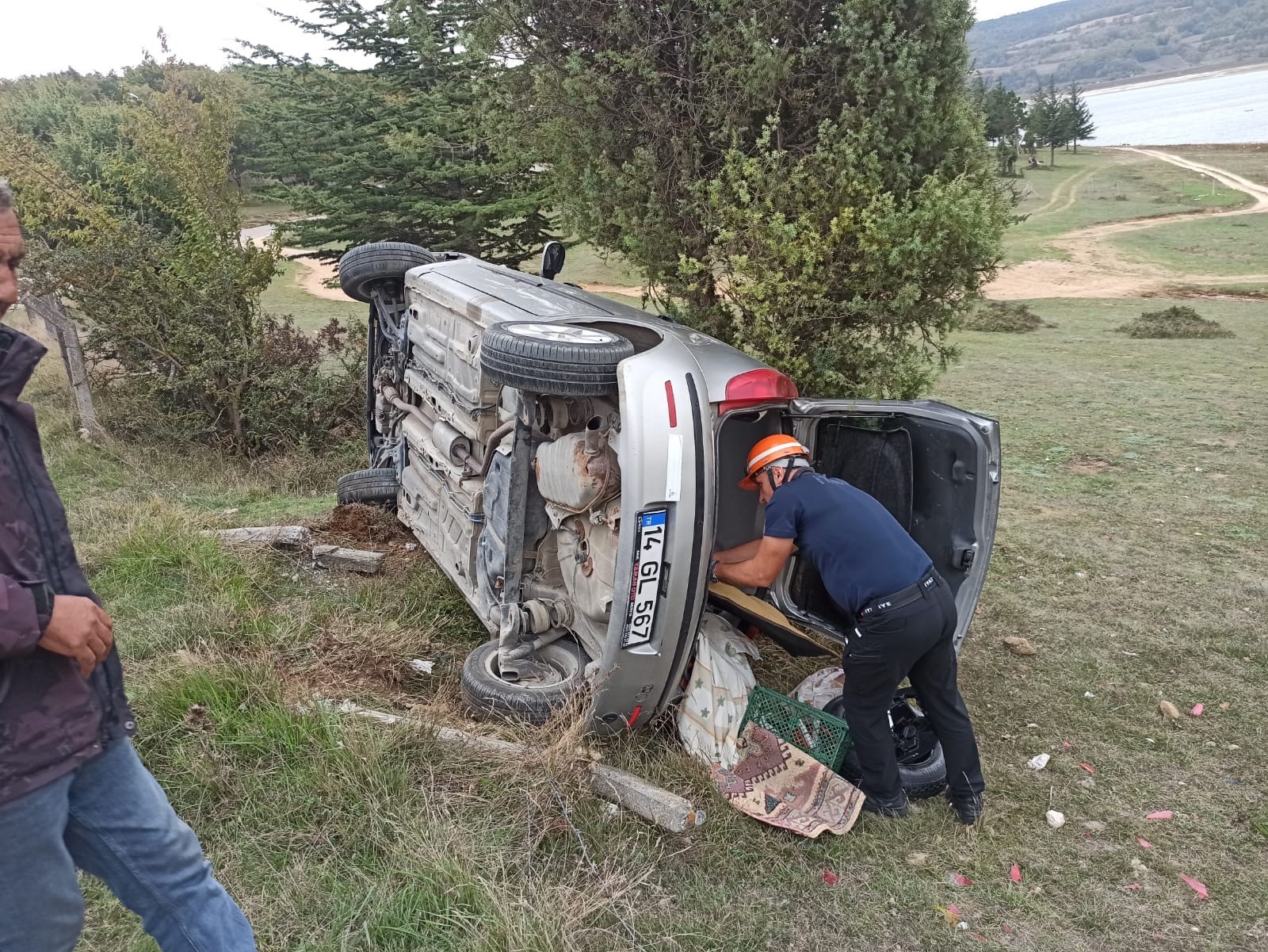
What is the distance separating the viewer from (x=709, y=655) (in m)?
3.93

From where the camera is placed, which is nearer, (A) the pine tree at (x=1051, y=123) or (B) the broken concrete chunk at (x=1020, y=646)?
(B) the broken concrete chunk at (x=1020, y=646)

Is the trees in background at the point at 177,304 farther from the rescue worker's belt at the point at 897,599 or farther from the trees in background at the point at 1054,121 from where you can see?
the trees in background at the point at 1054,121

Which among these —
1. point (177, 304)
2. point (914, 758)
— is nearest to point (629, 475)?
point (914, 758)

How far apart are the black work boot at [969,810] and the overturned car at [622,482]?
713mm

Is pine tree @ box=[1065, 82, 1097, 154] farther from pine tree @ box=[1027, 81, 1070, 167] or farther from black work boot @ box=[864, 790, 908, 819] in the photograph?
black work boot @ box=[864, 790, 908, 819]

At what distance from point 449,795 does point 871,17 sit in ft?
14.5

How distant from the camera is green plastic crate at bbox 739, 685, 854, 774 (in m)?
3.85

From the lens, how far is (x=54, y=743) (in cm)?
184

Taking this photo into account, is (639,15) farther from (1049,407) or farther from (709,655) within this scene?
(1049,407)

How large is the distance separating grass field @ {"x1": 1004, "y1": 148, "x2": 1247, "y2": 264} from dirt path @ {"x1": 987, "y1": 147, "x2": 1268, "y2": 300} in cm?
86

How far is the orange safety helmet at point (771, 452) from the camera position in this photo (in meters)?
3.81

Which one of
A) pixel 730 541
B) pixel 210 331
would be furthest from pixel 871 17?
pixel 210 331

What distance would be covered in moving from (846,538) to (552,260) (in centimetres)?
324

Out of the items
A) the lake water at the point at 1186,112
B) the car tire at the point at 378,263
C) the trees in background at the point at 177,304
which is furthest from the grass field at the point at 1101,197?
the car tire at the point at 378,263
